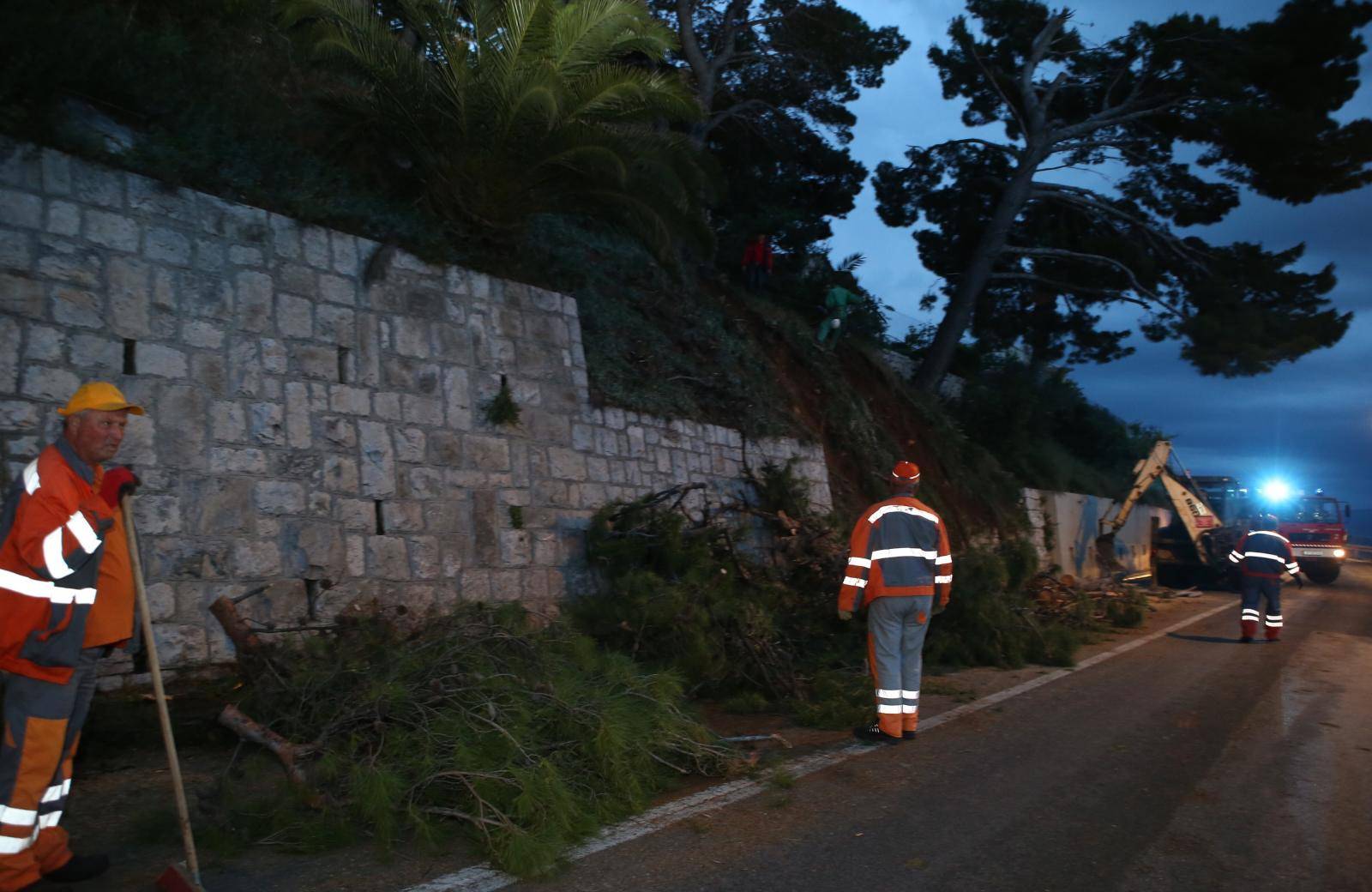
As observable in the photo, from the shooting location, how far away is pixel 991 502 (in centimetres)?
2053

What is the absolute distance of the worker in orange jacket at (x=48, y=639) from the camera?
3.91 m

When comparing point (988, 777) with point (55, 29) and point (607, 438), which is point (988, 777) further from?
point (55, 29)

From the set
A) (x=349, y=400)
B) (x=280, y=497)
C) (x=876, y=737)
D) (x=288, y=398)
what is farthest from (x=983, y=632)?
(x=288, y=398)

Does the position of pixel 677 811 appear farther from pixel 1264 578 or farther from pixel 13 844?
pixel 1264 578

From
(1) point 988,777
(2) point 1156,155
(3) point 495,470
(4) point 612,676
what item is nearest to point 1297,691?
(1) point 988,777

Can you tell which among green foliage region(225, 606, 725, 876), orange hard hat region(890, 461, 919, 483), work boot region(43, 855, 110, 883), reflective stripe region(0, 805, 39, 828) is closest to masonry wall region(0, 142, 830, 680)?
green foliage region(225, 606, 725, 876)

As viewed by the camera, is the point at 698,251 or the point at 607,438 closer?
the point at 607,438

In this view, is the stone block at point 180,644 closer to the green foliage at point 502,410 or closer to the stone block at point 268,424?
the stone block at point 268,424

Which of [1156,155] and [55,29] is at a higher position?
[1156,155]

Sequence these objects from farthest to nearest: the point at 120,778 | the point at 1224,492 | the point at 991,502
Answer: the point at 1224,492, the point at 991,502, the point at 120,778

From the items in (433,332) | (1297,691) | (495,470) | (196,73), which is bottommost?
(1297,691)

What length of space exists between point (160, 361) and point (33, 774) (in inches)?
158

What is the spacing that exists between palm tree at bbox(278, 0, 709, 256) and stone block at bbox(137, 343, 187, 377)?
12.2ft

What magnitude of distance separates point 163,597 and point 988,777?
5509 millimetres
